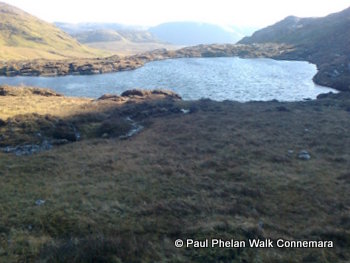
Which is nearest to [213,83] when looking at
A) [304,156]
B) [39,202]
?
[304,156]

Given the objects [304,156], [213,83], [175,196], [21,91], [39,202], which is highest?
[39,202]

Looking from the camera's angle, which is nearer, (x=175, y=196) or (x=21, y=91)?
(x=175, y=196)

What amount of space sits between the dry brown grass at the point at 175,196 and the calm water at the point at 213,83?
42.1m

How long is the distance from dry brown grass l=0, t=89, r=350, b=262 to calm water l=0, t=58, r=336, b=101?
42.1 meters

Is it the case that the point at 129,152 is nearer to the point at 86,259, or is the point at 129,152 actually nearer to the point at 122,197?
the point at 122,197

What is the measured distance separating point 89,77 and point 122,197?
111949 mm

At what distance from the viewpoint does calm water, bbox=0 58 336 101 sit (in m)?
82.5

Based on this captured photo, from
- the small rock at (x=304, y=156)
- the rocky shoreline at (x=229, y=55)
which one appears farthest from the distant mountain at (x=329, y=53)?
the small rock at (x=304, y=156)

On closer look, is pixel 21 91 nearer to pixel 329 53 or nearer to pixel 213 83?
pixel 213 83

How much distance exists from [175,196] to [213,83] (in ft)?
264

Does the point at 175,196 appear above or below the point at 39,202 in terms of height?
below

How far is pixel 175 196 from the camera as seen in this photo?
70.7 ft

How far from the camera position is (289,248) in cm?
1498

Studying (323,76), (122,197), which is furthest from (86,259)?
(323,76)
